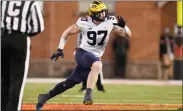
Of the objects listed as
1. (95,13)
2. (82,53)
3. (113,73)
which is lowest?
(113,73)

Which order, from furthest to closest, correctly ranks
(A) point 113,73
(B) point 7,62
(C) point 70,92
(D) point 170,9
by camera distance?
(D) point 170,9 → (A) point 113,73 → (C) point 70,92 → (B) point 7,62

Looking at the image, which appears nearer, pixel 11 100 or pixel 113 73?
pixel 11 100

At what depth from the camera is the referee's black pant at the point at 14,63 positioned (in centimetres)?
542

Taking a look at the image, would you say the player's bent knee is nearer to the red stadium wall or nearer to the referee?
the referee

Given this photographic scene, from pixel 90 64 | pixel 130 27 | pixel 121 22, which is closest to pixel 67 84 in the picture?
pixel 90 64

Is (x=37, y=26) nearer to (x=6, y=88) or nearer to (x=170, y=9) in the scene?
(x=6, y=88)

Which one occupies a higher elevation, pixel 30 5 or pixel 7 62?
pixel 30 5

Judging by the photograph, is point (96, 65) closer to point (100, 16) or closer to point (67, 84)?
point (67, 84)

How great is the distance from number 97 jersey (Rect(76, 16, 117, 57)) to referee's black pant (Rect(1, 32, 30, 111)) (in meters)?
2.24

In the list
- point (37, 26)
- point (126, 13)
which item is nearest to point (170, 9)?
point (126, 13)

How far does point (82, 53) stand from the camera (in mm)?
7652

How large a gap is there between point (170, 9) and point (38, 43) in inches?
208

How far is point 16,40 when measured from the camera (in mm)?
5422

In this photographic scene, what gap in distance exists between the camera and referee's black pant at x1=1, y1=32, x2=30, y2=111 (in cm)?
542
